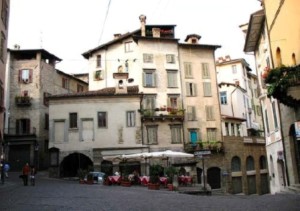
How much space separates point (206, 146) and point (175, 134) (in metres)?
3.71

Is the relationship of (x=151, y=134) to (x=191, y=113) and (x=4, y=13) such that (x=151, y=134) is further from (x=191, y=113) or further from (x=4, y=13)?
(x=4, y=13)

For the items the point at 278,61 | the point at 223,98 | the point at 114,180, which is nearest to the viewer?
the point at 278,61

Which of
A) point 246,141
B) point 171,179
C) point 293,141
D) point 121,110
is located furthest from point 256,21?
point 246,141

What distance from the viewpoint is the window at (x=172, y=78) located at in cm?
4397

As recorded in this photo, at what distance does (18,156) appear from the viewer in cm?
4359

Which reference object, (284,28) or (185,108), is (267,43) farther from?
(185,108)

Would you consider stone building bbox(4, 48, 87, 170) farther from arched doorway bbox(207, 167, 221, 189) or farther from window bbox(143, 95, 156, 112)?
arched doorway bbox(207, 167, 221, 189)

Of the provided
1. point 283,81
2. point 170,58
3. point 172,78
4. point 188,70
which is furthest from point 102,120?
point 283,81

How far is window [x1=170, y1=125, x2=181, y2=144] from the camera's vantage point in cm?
4141

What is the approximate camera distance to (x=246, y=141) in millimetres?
46281

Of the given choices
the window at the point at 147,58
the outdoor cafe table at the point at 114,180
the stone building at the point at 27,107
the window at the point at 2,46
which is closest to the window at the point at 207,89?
the window at the point at 147,58

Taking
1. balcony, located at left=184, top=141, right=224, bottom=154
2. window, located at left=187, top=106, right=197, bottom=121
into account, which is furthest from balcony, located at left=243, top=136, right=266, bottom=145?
window, located at left=187, top=106, right=197, bottom=121

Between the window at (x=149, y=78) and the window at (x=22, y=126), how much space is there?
14795mm

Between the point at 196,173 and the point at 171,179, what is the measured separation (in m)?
16.0
